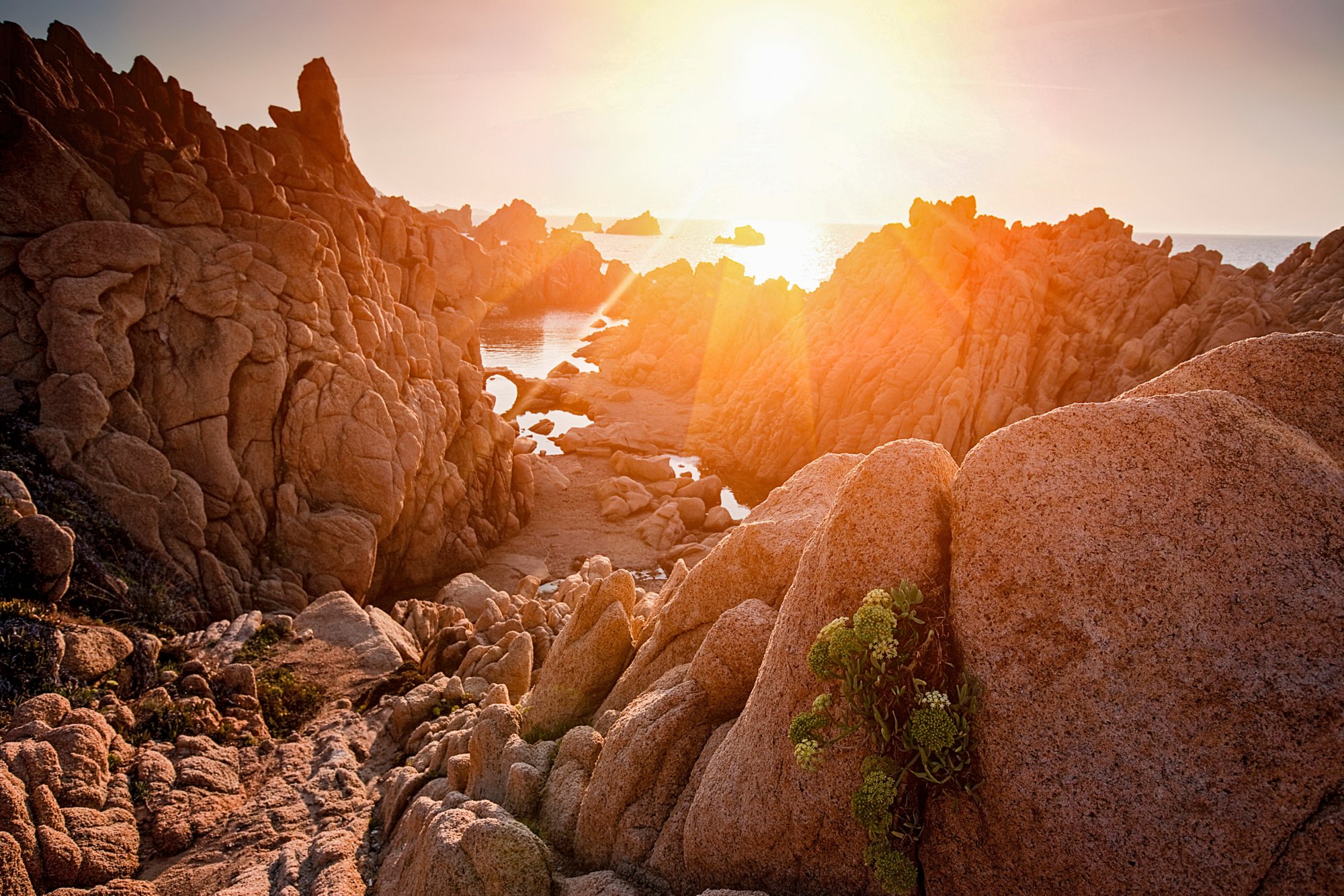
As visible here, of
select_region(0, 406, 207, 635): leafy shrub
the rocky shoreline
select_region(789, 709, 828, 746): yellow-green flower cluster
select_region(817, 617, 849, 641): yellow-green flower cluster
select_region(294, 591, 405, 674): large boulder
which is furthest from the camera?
select_region(294, 591, 405, 674): large boulder

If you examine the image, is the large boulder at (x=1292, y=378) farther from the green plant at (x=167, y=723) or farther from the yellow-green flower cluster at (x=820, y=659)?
the green plant at (x=167, y=723)

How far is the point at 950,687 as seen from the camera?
780 cm

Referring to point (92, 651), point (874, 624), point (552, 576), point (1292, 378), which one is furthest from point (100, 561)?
point (1292, 378)

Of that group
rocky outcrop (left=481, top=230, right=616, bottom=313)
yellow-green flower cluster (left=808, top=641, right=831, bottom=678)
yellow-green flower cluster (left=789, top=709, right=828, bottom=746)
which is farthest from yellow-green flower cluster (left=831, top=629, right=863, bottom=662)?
rocky outcrop (left=481, top=230, right=616, bottom=313)

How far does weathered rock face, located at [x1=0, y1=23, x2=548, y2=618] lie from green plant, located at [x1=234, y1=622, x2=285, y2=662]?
385 centimetres

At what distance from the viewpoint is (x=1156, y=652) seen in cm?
671

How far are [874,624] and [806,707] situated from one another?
1.97 m

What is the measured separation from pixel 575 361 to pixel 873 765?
322ft

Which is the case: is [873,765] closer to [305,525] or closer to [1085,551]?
[1085,551]

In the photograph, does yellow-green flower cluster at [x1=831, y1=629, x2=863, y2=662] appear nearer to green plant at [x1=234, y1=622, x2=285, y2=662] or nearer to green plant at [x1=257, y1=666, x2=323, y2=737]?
green plant at [x1=257, y1=666, x2=323, y2=737]

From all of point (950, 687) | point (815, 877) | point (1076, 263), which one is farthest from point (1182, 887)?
point (1076, 263)

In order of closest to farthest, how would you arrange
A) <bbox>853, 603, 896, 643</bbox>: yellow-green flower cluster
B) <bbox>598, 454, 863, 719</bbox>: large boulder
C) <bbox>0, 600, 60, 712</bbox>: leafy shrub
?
→ <bbox>853, 603, 896, 643</bbox>: yellow-green flower cluster → <bbox>598, 454, 863, 719</bbox>: large boulder → <bbox>0, 600, 60, 712</bbox>: leafy shrub

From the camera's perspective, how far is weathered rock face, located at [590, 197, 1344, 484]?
160 feet

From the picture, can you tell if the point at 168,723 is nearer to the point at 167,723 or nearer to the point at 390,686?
the point at 167,723
